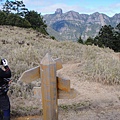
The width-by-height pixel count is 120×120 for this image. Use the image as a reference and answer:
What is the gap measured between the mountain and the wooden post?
124 meters

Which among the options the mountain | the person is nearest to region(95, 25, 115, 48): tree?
the person

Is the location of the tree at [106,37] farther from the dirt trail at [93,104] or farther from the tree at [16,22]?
the dirt trail at [93,104]

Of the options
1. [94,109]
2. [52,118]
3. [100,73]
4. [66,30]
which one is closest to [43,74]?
[52,118]

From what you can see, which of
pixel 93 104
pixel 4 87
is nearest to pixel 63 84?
pixel 4 87

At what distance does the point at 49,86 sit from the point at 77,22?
154850mm

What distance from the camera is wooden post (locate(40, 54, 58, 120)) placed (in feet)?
6.32

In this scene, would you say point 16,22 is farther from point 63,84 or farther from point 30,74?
point 63,84

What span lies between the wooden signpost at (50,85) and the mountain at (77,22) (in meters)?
124

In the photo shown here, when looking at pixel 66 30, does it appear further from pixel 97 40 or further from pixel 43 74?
pixel 43 74

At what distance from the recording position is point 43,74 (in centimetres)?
195

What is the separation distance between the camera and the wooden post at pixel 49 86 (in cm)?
193

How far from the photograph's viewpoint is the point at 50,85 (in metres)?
1.96

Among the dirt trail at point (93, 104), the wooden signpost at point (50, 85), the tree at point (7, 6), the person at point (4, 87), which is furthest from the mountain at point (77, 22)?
the wooden signpost at point (50, 85)

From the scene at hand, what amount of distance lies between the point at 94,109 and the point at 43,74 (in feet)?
7.33
